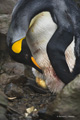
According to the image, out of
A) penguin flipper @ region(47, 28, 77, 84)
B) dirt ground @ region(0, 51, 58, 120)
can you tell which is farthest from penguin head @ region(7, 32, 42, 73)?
dirt ground @ region(0, 51, 58, 120)

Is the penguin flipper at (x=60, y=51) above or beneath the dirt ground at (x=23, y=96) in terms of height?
above

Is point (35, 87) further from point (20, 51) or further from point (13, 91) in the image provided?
point (20, 51)

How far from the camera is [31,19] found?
2.38 meters

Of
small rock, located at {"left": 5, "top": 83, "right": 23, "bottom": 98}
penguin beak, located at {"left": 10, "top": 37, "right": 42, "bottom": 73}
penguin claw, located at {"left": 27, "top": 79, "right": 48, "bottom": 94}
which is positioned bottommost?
penguin claw, located at {"left": 27, "top": 79, "right": 48, "bottom": 94}

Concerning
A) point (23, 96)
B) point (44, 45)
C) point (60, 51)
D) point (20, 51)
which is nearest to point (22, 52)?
point (20, 51)

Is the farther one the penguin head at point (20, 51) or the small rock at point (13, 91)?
the small rock at point (13, 91)

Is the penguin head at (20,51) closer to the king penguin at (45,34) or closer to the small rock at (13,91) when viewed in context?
the king penguin at (45,34)

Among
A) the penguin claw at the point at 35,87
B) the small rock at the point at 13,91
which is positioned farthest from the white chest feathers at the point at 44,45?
the small rock at the point at 13,91

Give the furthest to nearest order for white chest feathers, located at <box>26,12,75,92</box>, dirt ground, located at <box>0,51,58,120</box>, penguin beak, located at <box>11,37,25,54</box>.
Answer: white chest feathers, located at <box>26,12,75,92</box>
penguin beak, located at <box>11,37,25,54</box>
dirt ground, located at <box>0,51,58,120</box>

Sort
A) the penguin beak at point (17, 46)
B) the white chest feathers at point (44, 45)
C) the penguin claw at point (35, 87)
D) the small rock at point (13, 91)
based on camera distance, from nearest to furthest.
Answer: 1. the penguin beak at point (17, 46)
2. the white chest feathers at point (44, 45)
3. the small rock at point (13, 91)
4. the penguin claw at point (35, 87)

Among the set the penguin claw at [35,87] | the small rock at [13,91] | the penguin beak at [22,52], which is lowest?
the penguin claw at [35,87]

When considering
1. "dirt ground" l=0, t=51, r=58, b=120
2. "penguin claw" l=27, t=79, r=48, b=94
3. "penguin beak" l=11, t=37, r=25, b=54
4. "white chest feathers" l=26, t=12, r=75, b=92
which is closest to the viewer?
"dirt ground" l=0, t=51, r=58, b=120

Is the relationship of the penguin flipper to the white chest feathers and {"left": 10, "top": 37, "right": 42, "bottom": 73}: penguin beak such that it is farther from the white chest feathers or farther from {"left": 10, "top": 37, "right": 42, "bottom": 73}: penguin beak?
{"left": 10, "top": 37, "right": 42, "bottom": 73}: penguin beak

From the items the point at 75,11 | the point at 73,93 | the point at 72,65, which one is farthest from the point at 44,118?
the point at 75,11
